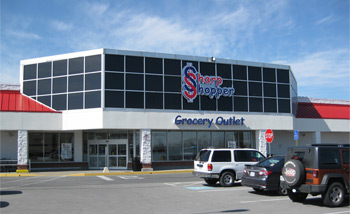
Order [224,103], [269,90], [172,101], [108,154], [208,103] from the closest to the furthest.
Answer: [172,101] < [108,154] < [208,103] < [224,103] < [269,90]

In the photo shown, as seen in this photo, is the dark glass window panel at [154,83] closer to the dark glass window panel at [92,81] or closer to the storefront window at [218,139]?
the dark glass window panel at [92,81]

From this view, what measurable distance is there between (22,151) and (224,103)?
628 inches

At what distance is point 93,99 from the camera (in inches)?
1049

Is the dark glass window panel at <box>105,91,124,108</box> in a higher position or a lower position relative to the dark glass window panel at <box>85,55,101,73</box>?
lower

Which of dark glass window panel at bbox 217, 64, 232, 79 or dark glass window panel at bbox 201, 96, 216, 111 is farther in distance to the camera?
dark glass window panel at bbox 217, 64, 232, 79

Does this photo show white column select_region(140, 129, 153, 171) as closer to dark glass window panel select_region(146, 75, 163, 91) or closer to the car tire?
dark glass window panel select_region(146, 75, 163, 91)

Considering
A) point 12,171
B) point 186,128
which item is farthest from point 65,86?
point 186,128

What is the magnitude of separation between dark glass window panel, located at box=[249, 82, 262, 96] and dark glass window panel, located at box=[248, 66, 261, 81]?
44 cm

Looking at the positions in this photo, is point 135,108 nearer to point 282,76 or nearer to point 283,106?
point 283,106

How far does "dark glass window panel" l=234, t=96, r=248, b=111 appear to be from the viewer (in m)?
30.2

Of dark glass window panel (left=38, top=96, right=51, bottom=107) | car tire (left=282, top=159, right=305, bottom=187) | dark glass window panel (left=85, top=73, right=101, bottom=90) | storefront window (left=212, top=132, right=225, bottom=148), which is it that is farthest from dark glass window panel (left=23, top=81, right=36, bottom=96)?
car tire (left=282, top=159, right=305, bottom=187)

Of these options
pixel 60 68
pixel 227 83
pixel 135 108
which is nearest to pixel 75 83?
pixel 60 68

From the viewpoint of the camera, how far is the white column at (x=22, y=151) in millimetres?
26062

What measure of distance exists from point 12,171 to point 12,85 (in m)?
7.07
